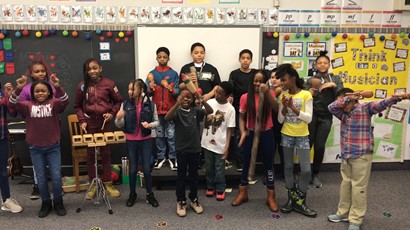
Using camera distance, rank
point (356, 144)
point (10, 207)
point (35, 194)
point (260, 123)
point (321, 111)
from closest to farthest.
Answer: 1. point (356, 144)
2. point (260, 123)
3. point (10, 207)
4. point (35, 194)
5. point (321, 111)

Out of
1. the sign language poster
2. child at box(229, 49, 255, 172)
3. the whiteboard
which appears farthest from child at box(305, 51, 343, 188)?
the whiteboard

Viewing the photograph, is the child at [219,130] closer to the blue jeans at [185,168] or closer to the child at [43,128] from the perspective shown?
the blue jeans at [185,168]

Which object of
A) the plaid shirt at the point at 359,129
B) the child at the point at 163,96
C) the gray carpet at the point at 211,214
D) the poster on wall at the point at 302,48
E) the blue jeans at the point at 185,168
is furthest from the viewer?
the poster on wall at the point at 302,48

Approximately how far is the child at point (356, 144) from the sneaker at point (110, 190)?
214cm

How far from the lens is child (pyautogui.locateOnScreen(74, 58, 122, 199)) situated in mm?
3449

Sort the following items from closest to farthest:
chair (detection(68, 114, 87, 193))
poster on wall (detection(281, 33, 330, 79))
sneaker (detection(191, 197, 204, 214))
Result: sneaker (detection(191, 197, 204, 214)) < chair (detection(68, 114, 87, 193)) < poster on wall (detection(281, 33, 330, 79))

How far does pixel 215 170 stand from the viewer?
3.52 m

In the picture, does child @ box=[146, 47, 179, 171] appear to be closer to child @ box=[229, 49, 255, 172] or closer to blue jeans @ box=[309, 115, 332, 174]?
child @ box=[229, 49, 255, 172]

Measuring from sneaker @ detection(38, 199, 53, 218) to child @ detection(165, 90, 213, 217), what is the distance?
115 centimetres

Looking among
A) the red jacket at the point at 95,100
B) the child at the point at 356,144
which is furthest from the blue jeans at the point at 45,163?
the child at the point at 356,144

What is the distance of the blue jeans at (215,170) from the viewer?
3463mm

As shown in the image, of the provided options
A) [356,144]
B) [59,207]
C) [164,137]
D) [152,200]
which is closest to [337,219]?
[356,144]

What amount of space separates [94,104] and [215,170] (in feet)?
4.34

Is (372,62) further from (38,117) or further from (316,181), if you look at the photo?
(38,117)
